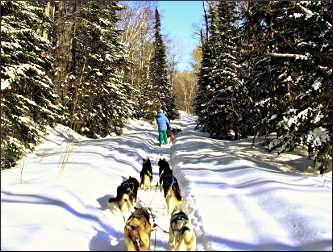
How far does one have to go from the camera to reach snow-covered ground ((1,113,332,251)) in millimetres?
5891

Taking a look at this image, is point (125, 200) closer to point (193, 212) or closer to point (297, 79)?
point (193, 212)

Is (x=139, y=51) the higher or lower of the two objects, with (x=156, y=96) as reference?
higher

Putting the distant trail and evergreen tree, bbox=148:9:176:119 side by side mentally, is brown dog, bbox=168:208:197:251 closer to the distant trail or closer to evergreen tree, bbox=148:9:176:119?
the distant trail

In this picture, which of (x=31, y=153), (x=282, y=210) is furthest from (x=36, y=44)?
(x=282, y=210)

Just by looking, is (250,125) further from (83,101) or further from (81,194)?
(83,101)

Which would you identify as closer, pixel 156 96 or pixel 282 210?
pixel 282 210

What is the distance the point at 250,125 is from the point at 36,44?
8203 millimetres

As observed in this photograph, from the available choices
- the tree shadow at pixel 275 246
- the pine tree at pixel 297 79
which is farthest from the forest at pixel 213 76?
the tree shadow at pixel 275 246

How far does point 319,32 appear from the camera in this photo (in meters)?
10.8

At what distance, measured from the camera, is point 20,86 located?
11.8 meters

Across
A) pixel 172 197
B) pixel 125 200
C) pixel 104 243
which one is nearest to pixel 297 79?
pixel 172 197

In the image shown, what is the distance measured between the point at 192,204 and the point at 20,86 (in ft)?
22.3

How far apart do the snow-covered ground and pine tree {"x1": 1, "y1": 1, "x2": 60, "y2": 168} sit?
2.17ft

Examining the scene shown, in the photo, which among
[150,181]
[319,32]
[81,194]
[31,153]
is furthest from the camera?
[31,153]
